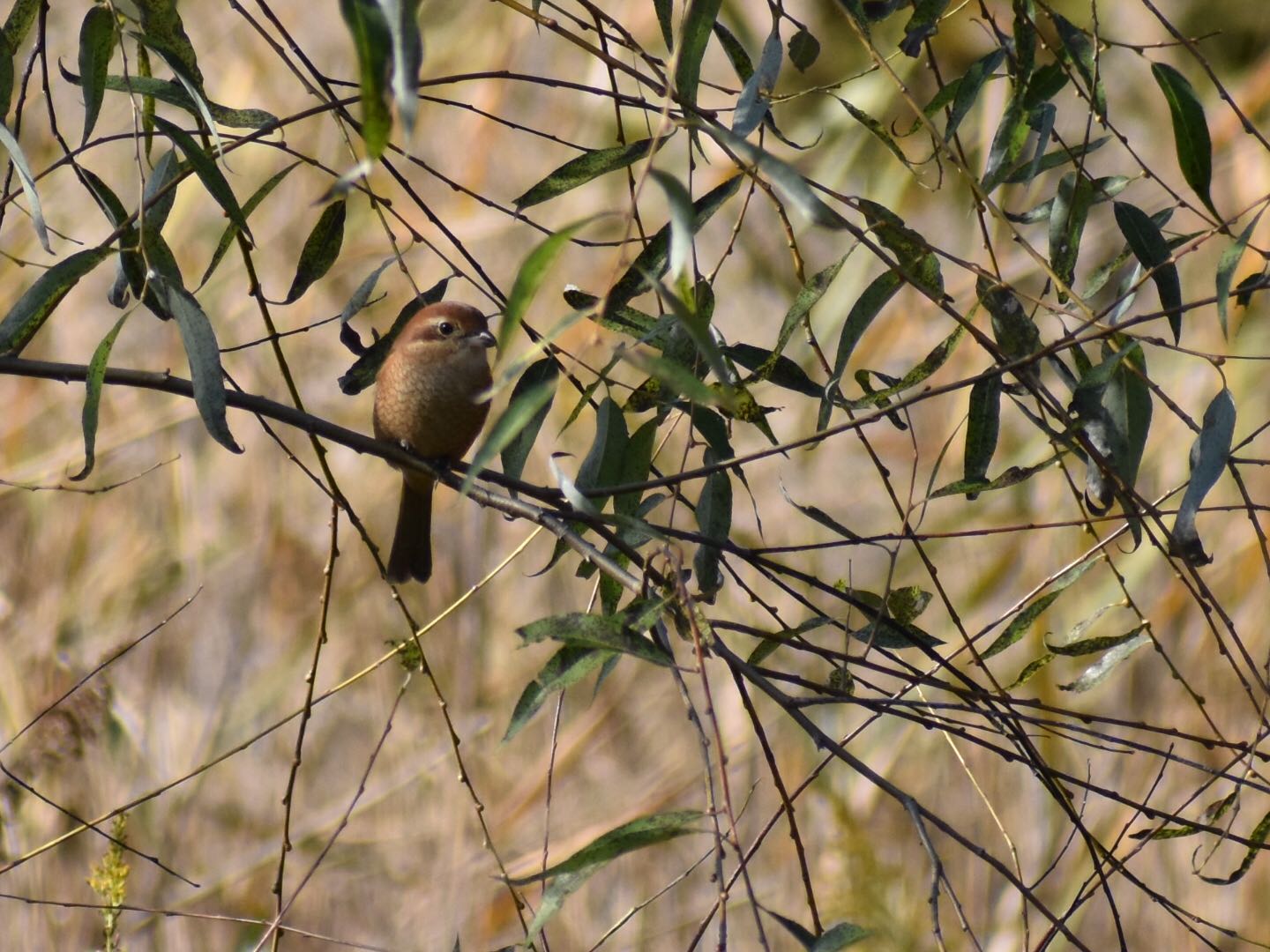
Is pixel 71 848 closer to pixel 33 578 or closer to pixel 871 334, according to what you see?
pixel 33 578

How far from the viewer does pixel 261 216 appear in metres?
4.88

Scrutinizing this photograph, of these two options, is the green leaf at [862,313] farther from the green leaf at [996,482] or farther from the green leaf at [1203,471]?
the green leaf at [1203,471]

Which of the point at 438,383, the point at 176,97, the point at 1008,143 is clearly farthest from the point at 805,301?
the point at 438,383

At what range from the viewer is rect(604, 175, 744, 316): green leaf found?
189 centimetres

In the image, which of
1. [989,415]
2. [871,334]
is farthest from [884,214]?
[871,334]

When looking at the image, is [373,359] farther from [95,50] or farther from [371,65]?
[371,65]

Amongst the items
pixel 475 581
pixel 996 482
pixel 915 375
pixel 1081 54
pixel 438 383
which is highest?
pixel 475 581

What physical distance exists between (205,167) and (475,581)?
8.90 ft

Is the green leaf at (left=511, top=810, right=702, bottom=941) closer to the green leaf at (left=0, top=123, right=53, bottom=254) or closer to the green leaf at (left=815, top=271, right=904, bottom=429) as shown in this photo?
the green leaf at (left=815, top=271, right=904, bottom=429)

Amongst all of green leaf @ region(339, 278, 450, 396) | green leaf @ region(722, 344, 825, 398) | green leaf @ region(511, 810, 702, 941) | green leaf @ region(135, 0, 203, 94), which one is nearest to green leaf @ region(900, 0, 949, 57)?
green leaf @ region(722, 344, 825, 398)

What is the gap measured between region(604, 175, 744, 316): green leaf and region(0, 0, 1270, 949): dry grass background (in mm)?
2286

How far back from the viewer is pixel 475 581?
443 centimetres

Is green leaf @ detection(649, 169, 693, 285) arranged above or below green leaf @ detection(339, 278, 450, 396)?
below

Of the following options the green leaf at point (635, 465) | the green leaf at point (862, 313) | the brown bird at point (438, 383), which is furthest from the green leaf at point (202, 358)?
the brown bird at point (438, 383)
